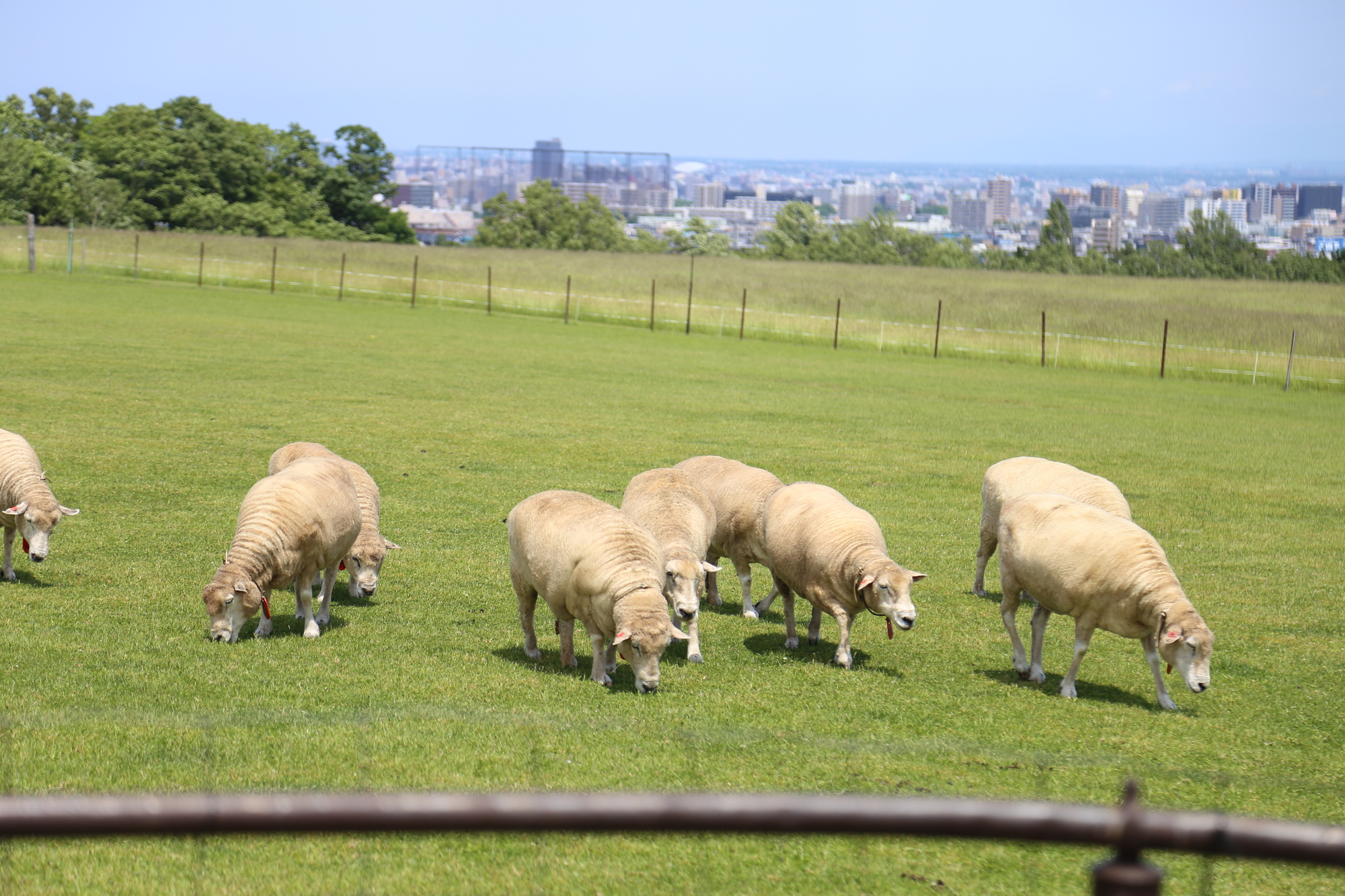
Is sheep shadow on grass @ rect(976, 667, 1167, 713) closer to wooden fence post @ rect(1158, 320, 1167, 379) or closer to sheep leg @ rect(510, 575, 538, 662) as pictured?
sheep leg @ rect(510, 575, 538, 662)

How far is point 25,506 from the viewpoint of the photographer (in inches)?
445

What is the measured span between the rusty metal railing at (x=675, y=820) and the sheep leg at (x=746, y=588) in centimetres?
1001

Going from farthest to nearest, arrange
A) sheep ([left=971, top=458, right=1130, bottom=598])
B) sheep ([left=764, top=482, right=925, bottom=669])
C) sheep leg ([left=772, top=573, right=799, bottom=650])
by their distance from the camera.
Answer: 1. sheep ([left=971, top=458, right=1130, bottom=598])
2. sheep leg ([left=772, top=573, right=799, bottom=650])
3. sheep ([left=764, top=482, right=925, bottom=669])

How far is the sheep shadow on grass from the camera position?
9617 mm

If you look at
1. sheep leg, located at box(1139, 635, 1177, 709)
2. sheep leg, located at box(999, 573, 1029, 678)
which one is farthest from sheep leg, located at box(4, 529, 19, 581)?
sheep leg, located at box(1139, 635, 1177, 709)

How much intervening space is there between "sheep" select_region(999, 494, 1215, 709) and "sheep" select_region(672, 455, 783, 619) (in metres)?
2.45

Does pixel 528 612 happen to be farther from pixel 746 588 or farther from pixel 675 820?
pixel 675 820

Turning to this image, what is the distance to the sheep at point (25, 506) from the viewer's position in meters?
11.4

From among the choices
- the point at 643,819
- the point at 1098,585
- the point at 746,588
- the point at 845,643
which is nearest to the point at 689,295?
the point at 746,588

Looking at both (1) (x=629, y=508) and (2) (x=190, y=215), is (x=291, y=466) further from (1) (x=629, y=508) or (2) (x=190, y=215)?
(2) (x=190, y=215)

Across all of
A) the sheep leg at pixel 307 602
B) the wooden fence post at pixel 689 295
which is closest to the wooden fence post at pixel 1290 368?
the wooden fence post at pixel 689 295

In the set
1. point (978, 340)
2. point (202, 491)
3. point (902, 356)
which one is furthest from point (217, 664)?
point (978, 340)

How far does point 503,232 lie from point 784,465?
4279 inches

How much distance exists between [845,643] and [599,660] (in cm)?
211
